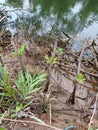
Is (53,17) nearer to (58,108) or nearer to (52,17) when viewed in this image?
(52,17)

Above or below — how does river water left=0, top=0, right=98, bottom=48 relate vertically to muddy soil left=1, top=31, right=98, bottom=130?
above

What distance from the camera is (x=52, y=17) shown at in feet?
22.9

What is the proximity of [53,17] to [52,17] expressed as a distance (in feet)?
0.12

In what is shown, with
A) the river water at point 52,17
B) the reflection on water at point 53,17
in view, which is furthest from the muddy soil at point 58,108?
the reflection on water at point 53,17

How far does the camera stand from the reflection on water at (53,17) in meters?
6.13

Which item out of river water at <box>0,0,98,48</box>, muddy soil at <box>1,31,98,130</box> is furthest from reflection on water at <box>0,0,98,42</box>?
muddy soil at <box>1,31,98,130</box>

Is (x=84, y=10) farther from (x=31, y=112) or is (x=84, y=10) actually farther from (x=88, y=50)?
(x=31, y=112)

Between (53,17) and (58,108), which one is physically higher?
(53,17)

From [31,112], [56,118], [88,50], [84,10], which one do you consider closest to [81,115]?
[56,118]

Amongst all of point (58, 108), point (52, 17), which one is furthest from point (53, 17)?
point (58, 108)

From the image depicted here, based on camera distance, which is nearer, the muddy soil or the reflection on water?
the muddy soil

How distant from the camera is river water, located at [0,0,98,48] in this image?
605 centimetres

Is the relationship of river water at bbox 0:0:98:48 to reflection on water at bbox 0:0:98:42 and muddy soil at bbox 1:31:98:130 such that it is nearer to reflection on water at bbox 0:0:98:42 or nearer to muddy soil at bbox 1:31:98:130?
reflection on water at bbox 0:0:98:42

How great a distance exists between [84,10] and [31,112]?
6.31m
